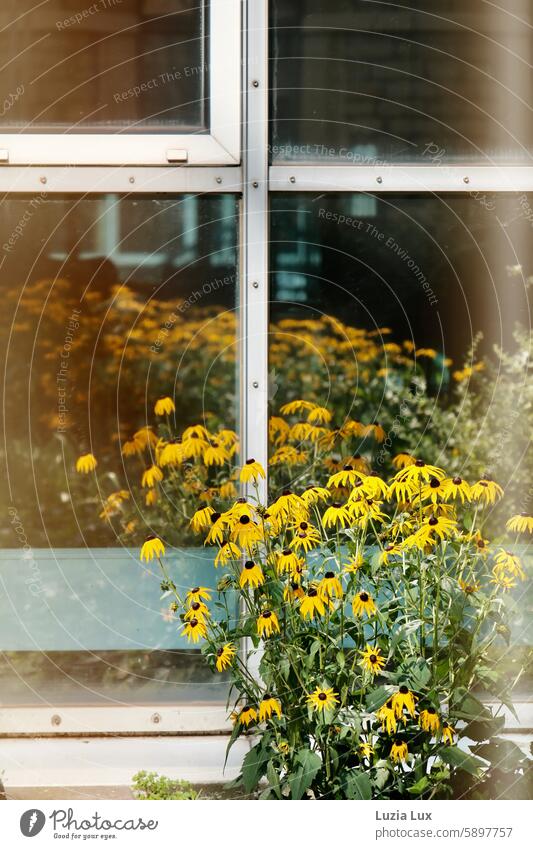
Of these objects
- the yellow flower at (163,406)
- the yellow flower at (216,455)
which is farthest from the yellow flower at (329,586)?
the yellow flower at (163,406)

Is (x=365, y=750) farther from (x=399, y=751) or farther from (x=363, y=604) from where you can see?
(x=363, y=604)

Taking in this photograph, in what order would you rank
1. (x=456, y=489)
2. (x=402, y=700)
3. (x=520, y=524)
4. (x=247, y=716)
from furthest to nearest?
(x=520, y=524), (x=456, y=489), (x=247, y=716), (x=402, y=700)

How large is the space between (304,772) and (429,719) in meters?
0.24

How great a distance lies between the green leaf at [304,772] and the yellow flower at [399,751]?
13 centimetres

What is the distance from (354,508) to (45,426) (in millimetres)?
706

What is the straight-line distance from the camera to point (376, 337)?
2.14 metres

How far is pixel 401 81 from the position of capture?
209 centimetres

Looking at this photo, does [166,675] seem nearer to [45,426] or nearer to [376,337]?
[45,426]

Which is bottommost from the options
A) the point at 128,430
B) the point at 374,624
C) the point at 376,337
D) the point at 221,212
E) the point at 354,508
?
the point at 374,624

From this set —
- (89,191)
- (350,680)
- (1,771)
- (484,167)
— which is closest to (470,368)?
(484,167)

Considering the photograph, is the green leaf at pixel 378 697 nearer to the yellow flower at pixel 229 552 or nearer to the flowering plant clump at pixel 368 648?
the flowering plant clump at pixel 368 648

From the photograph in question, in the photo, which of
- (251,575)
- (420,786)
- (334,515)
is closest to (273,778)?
(420,786)

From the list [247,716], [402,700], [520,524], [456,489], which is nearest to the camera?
[402,700]

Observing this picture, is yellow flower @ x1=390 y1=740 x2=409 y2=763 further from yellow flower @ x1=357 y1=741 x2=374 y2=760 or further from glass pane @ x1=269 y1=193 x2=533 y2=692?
glass pane @ x1=269 y1=193 x2=533 y2=692
